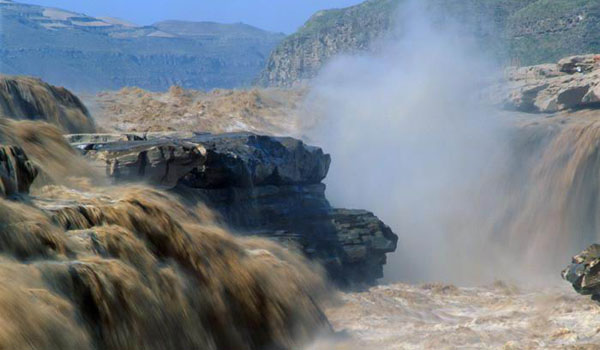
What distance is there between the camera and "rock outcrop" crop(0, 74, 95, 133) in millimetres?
17719

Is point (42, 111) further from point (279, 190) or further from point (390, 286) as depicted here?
point (390, 286)

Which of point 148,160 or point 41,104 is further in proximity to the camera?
point 41,104

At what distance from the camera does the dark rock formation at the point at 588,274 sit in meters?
14.1

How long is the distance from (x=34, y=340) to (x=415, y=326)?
722 centimetres

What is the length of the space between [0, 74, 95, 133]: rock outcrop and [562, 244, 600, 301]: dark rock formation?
10134mm

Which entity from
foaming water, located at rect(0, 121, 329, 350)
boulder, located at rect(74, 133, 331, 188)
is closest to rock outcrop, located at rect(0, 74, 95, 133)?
boulder, located at rect(74, 133, 331, 188)

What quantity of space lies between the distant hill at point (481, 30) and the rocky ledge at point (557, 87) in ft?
98.2

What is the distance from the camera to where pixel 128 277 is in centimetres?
886

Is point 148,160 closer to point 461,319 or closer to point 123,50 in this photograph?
point 461,319

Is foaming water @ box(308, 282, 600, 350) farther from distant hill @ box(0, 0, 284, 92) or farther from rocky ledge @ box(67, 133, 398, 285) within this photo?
distant hill @ box(0, 0, 284, 92)

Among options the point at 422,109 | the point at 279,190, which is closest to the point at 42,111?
the point at 279,190

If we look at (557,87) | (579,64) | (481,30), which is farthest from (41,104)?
(481,30)

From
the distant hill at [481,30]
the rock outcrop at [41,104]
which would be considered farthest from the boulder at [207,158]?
the distant hill at [481,30]

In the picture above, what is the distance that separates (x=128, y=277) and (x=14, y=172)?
1.81 m
